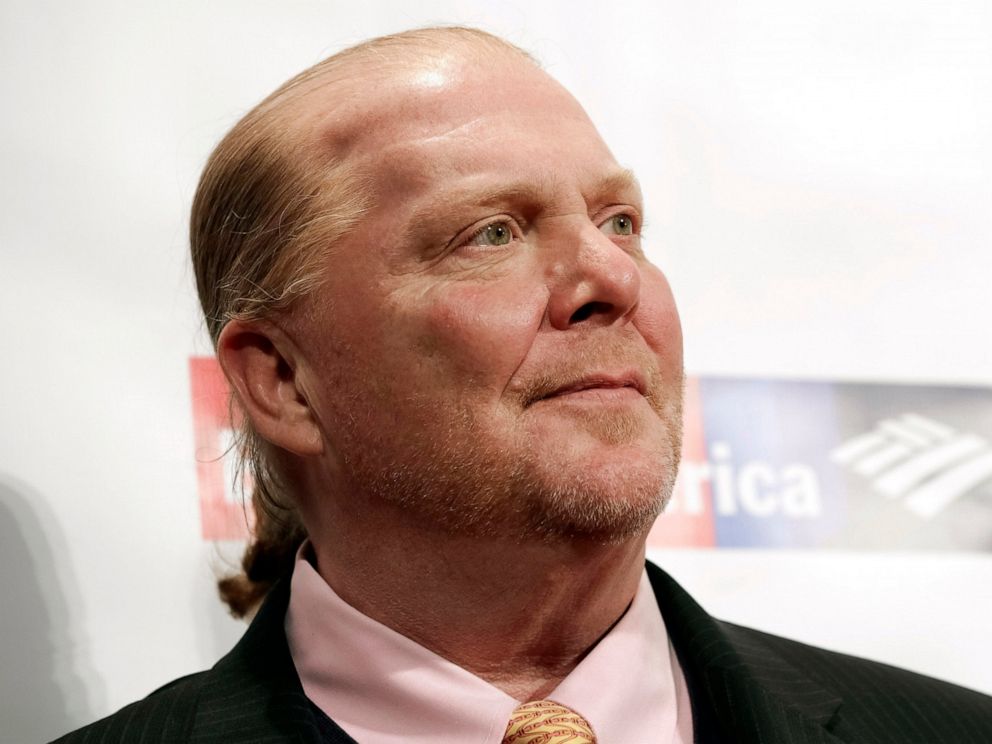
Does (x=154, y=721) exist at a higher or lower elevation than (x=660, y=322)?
lower

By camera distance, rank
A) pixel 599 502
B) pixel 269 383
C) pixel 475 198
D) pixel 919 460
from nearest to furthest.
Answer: pixel 599 502, pixel 475 198, pixel 269 383, pixel 919 460

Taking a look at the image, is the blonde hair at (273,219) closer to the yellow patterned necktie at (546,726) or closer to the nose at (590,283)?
the nose at (590,283)

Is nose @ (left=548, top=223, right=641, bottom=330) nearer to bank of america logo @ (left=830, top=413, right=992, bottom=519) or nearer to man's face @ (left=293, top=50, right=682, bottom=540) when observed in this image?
man's face @ (left=293, top=50, right=682, bottom=540)

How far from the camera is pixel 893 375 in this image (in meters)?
2.55

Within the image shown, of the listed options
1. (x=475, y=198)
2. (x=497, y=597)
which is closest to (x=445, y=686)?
(x=497, y=597)

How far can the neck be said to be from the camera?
167 cm

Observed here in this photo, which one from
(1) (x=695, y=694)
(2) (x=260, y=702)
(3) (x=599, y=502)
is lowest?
(1) (x=695, y=694)

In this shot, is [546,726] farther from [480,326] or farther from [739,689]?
[480,326]

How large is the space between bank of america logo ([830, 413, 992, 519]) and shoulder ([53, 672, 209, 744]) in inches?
50.3

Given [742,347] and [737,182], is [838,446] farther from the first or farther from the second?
[737,182]

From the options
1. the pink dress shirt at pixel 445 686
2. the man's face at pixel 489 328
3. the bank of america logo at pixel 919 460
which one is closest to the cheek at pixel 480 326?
the man's face at pixel 489 328

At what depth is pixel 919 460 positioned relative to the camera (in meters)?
2.52

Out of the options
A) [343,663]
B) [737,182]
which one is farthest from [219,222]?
[737,182]

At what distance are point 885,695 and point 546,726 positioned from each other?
540mm
